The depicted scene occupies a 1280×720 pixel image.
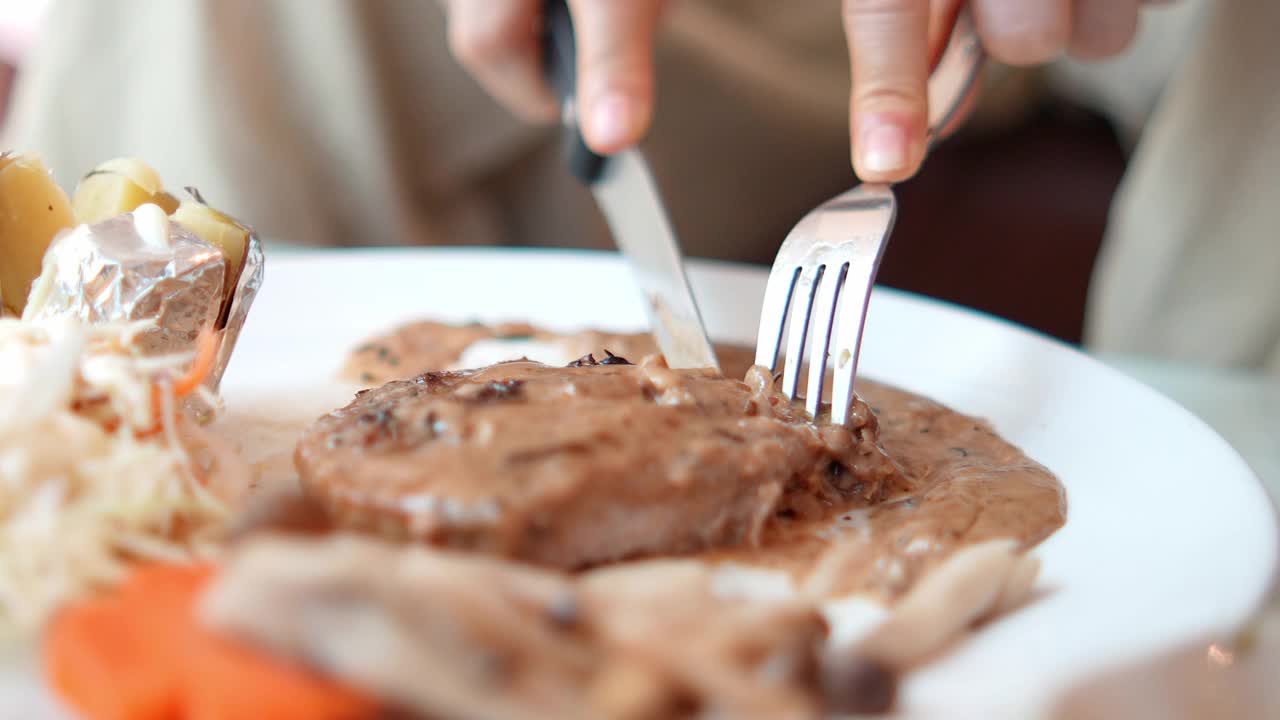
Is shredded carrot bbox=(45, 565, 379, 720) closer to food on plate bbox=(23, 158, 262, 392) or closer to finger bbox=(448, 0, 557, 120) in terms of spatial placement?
food on plate bbox=(23, 158, 262, 392)

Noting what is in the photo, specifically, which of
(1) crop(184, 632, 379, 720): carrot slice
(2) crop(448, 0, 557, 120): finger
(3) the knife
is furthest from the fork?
(1) crop(184, 632, 379, 720): carrot slice

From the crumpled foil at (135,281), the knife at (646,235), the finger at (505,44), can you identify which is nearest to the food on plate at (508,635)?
the crumpled foil at (135,281)

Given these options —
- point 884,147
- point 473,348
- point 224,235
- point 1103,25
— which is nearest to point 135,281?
point 224,235

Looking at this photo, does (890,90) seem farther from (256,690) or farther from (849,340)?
(256,690)

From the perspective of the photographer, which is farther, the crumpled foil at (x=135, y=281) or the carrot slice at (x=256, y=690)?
the crumpled foil at (x=135, y=281)

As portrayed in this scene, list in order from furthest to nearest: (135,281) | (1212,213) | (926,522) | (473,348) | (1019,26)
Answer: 1. (1212,213)
2. (473,348)
3. (1019,26)
4. (135,281)
5. (926,522)

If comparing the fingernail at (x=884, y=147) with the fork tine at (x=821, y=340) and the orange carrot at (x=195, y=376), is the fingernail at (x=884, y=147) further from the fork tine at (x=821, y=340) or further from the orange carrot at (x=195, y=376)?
the orange carrot at (x=195, y=376)
